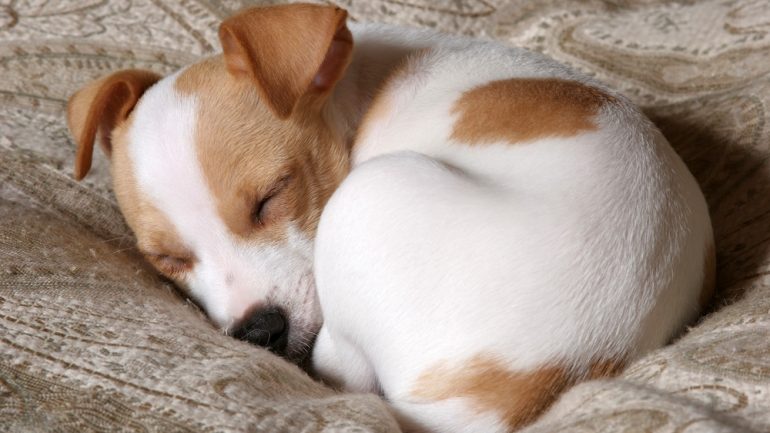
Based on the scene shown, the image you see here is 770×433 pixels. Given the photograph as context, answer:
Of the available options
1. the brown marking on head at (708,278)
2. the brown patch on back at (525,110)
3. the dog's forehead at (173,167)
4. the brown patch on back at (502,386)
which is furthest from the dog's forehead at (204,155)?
the brown marking on head at (708,278)

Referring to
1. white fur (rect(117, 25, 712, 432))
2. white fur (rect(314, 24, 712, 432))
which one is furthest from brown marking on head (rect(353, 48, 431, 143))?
white fur (rect(314, 24, 712, 432))

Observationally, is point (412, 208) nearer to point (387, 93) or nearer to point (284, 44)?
point (284, 44)

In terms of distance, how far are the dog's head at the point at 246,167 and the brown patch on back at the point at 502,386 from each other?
1.85ft

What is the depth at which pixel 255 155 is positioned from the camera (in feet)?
6.95

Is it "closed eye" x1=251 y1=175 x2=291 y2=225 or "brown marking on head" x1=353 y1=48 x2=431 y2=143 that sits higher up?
"brown marking on head" x1=353 y1=48 x2=431 y2=143

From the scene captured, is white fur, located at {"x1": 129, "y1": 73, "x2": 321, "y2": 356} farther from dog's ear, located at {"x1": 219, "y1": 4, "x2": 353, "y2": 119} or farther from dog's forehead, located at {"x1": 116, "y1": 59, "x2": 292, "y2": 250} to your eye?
dog's ear, located at {"x1": 219, "y1": 4, "x2": 353, "y2": 119}

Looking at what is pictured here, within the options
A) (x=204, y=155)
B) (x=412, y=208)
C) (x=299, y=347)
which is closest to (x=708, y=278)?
(x=412, y=208)

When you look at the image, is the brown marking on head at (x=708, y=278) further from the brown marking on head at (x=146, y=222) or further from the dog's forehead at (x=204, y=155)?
the brown marking on head at (x=146, y=222)

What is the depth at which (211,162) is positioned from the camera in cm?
207

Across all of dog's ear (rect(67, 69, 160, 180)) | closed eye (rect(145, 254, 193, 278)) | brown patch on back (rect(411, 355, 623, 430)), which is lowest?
closed eye (rect(145, 254, 193, 278))

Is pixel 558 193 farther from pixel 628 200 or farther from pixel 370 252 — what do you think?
pixel 370 252

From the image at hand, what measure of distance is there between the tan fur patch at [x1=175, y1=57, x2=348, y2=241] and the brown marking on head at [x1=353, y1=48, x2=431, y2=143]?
0.10m

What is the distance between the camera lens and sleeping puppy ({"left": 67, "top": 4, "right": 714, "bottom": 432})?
62.3 inches

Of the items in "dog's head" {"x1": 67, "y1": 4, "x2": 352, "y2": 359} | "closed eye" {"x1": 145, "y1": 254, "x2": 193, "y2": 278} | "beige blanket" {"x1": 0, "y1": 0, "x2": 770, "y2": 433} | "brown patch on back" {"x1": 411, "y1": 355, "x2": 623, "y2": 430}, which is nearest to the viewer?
"beige blanket" {"x1": 0, "y1": 0, "x2": 770, "y2": 433}
